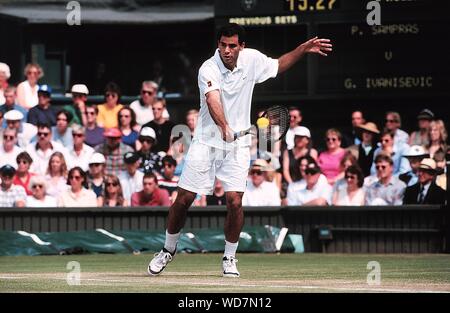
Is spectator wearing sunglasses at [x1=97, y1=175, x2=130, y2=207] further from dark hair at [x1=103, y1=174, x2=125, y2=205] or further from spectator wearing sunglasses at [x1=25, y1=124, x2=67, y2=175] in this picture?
spectator wearing sunglasses at [x1=25, y1=124, x2=67, y2=175]

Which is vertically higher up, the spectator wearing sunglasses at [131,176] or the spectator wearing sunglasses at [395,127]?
the spectator wearing sunglasses at [395,127]

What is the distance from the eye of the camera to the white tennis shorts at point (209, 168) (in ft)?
37.7

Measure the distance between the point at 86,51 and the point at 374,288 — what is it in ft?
38.6

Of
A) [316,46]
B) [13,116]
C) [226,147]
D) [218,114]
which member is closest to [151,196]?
[13,116]

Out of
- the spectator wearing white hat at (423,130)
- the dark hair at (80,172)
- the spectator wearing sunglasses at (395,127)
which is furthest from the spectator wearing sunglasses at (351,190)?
the dark hair at (80,172)

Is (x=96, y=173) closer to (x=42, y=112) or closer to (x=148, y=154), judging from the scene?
(x=148, y=154)

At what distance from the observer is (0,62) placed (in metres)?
20.0

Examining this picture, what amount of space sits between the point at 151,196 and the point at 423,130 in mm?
3814

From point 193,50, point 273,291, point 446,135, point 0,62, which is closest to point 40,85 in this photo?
point 0,62

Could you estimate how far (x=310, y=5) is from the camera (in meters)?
18.4

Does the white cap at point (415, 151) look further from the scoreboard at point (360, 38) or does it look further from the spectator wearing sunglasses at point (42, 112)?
the spectator wearing sunglasses at point (42, 112)

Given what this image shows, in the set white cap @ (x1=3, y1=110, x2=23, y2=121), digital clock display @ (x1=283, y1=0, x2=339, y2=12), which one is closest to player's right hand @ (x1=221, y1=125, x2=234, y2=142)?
digital clock display @ (x1=283, y1=0, x2=339, y2=12)

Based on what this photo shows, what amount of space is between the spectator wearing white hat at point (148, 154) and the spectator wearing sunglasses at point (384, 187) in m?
2.86
